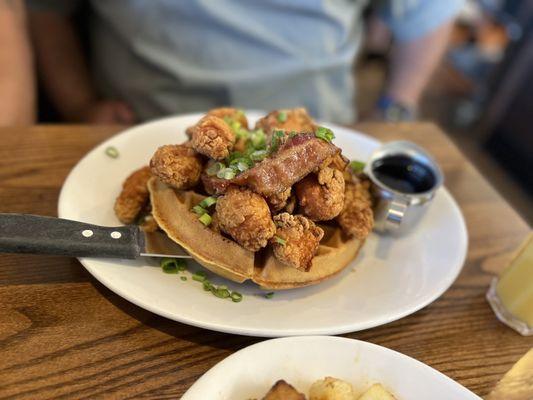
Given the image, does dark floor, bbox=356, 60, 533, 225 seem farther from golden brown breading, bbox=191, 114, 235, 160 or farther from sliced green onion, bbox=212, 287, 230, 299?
sliced green onion, bbox=212, 287, 230, 299

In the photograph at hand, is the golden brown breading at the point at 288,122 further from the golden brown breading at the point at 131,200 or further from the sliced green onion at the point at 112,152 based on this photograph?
the sliced green onion at the point at 112,152

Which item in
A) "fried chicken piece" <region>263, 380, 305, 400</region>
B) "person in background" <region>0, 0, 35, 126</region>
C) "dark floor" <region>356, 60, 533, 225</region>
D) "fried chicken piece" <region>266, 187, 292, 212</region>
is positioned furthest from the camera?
"dark floor" <region>356, 60, 533, 225</region>

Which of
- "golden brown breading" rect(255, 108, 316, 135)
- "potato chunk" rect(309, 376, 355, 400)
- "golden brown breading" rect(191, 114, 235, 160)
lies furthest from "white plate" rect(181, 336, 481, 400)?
"golden brown breading" rect(255, 108, 316, 135)

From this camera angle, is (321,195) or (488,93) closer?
(321,195)

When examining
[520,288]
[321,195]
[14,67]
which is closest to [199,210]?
[321,195]

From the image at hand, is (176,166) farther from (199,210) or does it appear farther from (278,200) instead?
(278,200)

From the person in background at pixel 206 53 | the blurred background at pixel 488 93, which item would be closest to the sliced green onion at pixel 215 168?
the person in background at pixel 206 53
